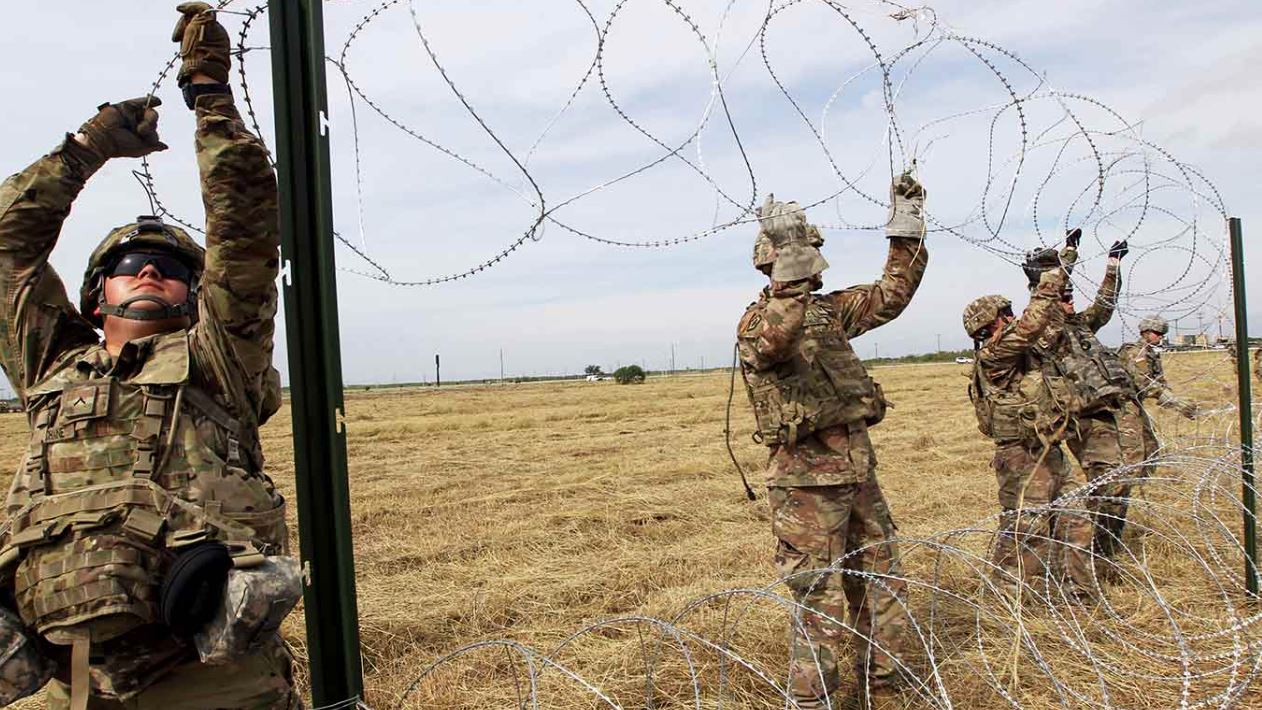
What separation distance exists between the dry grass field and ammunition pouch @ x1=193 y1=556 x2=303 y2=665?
1242 mm

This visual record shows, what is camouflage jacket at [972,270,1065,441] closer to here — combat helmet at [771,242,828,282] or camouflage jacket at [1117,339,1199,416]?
camouflage jacket at [1117,339,1199,416]

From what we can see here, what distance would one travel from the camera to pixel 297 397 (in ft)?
8.47

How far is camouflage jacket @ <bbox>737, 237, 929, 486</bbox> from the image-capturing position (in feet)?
13.4

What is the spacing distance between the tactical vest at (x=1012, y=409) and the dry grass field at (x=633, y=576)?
44.6 inches

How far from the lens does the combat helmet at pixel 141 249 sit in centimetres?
276

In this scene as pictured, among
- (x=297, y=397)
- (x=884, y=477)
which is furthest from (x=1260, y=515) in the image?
(x=297, y=397)

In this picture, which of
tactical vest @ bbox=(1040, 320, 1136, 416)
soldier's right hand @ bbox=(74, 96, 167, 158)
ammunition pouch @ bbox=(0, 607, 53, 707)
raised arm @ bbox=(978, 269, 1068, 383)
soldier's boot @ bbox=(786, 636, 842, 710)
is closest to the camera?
ammunition pouch @ bbox=(0, 607, 53, 707)

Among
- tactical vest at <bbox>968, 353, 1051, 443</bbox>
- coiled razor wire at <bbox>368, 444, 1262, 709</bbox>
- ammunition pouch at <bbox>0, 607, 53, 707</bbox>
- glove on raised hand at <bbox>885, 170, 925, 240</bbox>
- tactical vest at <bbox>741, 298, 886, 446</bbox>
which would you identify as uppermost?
glove on raised hand at <bbox>885, 170, 925, 240</bbox>

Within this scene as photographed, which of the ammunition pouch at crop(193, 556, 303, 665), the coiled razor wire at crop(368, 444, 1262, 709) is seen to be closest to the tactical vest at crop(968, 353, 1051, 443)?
the coiled razor wire at crop(368, 444, 1262, 709)

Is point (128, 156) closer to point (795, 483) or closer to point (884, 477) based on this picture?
point (795, 483)

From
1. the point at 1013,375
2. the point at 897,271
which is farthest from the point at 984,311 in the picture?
the point at 897,271

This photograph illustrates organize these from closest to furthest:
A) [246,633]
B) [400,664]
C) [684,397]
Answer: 1. [246,633]
2. [400,664]
3. [684,397]

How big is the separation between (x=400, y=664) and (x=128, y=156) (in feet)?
11.5

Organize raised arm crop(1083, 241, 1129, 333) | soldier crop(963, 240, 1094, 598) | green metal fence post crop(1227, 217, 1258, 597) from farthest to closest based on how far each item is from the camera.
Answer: raised arm crop(1083, 241, 1129, 333)
soldier crop(963, 240, 1094, 598)
green metal fence post crop(1227, 217, 1258, 597)
